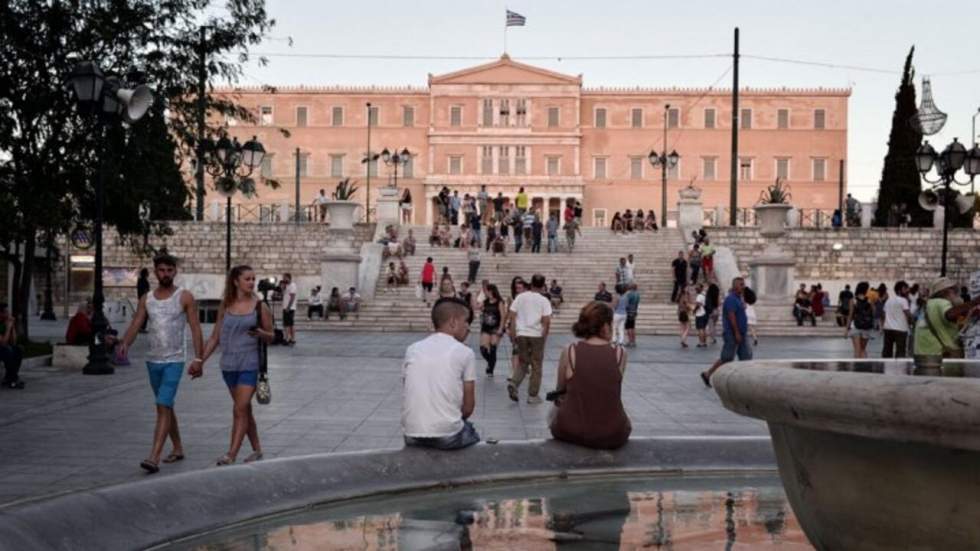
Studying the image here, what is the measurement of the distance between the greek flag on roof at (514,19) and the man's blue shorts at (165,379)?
2131 inches

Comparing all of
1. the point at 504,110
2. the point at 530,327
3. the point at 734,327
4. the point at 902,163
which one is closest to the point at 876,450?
the point at 530,327

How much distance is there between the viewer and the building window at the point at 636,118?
252 ft

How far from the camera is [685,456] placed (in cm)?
655

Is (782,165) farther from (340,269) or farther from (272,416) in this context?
(272,416)

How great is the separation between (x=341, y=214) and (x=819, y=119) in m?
51.6

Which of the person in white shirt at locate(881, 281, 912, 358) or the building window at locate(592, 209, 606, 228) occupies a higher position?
the building window at locate(592, 209, 606, 228)

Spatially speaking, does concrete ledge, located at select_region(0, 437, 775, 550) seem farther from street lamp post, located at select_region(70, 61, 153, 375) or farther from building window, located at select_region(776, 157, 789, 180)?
building window, located at select_region(776, 157, 789, 180)

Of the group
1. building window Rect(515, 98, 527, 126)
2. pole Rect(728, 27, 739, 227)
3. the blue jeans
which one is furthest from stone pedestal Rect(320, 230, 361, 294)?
building window Rect(515, 98, 527, 126)

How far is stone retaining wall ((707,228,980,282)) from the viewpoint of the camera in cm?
3803

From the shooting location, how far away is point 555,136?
7656cm

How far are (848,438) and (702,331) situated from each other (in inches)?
741

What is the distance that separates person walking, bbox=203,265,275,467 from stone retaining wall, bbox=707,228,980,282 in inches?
1255

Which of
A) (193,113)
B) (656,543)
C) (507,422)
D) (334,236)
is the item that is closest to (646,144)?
(334,236)

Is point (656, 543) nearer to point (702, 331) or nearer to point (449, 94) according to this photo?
point (702, 331)
